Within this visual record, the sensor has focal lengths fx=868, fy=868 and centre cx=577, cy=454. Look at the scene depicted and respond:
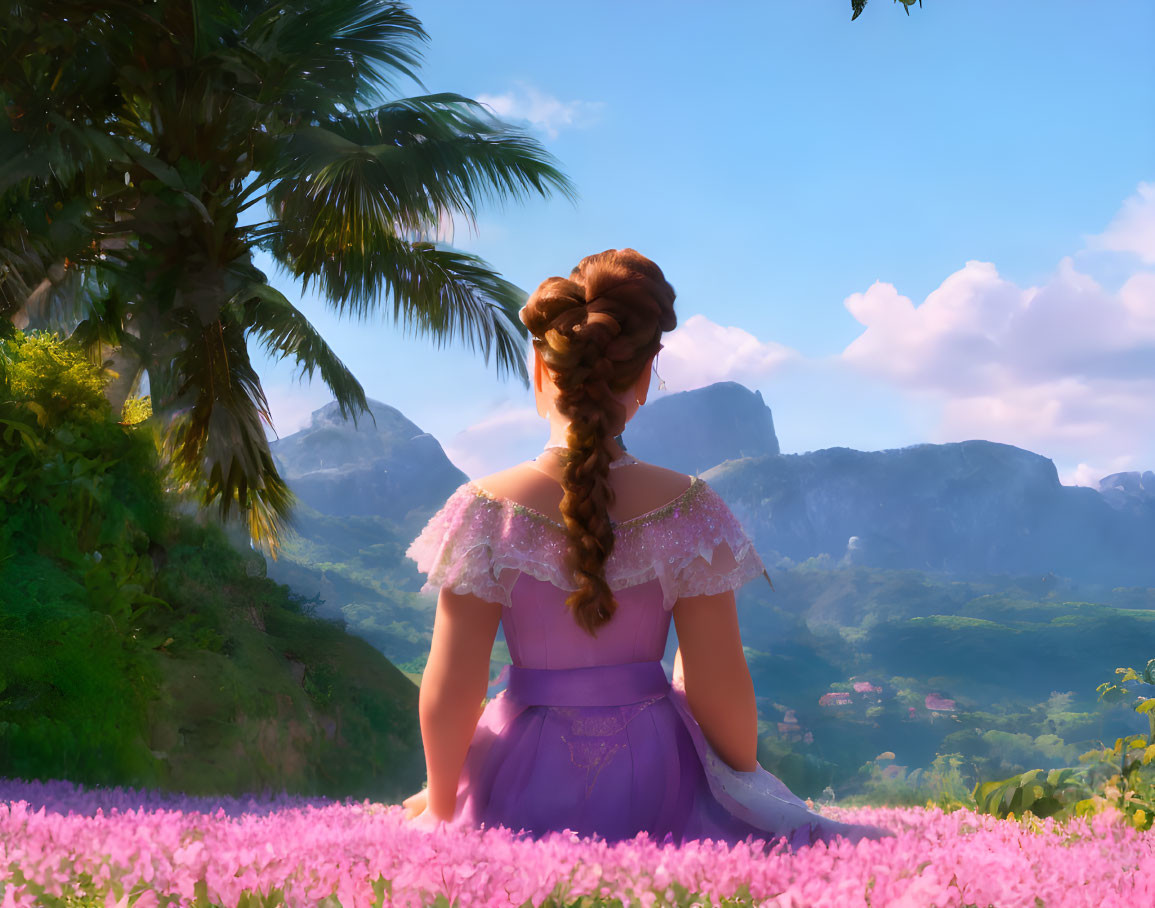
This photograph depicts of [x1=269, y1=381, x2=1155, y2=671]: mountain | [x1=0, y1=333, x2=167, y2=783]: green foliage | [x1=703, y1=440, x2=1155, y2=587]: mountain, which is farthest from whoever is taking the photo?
[x1=703, y1=440, x2=1155, y2=587]: mountain

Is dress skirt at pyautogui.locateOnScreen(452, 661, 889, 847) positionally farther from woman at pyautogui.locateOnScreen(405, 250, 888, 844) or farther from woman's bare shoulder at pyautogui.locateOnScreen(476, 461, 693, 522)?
woman's bare shoulder at pyautogui.locateOnScreen(476, 461, 693, 522)

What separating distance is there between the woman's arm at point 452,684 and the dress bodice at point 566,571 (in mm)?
56

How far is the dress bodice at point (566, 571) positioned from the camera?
2.14m

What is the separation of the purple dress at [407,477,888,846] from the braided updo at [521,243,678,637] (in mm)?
68

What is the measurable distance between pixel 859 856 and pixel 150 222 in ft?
27.1

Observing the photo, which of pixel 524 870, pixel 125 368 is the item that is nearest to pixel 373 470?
pixel 125 368

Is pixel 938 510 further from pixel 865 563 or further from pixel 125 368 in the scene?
pixel 125 368

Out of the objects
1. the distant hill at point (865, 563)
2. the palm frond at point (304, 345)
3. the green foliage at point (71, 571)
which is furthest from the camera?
the distant hill at point (865, 563)

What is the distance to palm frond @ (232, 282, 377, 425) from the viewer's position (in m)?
9.09

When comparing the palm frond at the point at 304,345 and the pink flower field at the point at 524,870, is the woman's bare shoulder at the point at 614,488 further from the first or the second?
the palm frond at the point at 304,345

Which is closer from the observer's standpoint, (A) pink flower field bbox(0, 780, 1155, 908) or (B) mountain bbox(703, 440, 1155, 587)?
(A) pink flower field bbox(0, 780, 1155, 908)

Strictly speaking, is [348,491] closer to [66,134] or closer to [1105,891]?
[66,134]

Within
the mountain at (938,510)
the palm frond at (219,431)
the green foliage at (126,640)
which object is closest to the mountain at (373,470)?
the mountain at (938,510)

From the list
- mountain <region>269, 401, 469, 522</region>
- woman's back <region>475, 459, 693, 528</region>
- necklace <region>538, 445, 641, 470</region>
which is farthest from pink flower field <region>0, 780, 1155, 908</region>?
mountain <region>269, 401, 469, 522</region>
